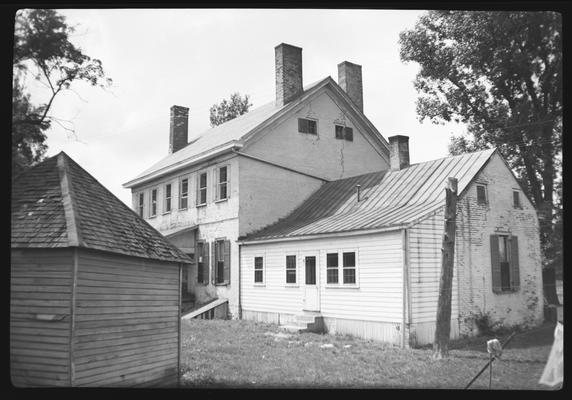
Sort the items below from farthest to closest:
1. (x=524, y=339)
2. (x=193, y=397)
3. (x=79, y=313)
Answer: (x=524, y=339), (x=193, y=397), (x=79, y=313)

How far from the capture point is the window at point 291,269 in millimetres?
14820

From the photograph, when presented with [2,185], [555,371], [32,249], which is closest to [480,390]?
[555,371]

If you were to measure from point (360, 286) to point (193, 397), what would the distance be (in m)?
5.73

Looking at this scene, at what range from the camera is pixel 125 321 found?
27.1 ft

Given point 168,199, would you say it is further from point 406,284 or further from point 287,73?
point 406,284

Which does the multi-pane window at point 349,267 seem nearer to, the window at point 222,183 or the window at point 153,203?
the window at point 222,183

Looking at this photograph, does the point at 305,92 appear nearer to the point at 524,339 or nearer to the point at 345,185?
the point at 345,185

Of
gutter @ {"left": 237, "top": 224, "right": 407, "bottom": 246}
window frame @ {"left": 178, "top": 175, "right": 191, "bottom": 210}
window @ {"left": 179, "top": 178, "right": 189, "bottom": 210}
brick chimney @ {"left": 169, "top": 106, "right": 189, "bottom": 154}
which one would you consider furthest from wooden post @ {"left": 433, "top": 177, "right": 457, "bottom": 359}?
brick chimney @ {"left": 169, "top": 106, "right": 189, "bottom": 154}

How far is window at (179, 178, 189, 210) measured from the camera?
18867 mm

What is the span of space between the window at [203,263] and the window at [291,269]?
396 cm

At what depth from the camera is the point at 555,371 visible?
7.66 meters

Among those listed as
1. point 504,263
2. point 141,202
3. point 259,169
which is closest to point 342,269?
point 504,263

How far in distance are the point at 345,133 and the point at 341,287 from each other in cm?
753

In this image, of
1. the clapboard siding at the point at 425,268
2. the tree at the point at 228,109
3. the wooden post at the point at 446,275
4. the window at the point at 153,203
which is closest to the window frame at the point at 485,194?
the clapboard siding at the point at 425,268
